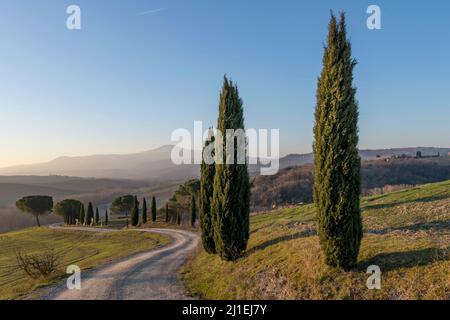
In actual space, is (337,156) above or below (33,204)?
above

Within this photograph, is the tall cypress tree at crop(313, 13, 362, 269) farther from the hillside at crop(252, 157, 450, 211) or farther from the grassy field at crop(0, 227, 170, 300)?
the hillside at crop(252, 157, 450, 211)

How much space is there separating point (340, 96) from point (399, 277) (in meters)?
6.07

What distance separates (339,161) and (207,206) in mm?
10998

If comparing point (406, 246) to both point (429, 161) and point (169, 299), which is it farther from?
point (429, 161)

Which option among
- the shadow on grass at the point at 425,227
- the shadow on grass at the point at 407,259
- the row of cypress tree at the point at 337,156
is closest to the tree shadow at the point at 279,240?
the shadow on grass at the point at 425,227

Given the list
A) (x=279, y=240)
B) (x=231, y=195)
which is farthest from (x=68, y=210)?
(x=279, y=240)

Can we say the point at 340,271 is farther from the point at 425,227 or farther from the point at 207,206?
the point at 207,206

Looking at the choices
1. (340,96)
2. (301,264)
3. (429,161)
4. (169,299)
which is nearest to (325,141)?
(340,96)

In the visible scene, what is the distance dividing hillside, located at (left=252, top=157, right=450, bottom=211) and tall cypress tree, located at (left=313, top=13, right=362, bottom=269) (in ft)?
219

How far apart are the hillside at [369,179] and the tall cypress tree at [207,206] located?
58.0 m

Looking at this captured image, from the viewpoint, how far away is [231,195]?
17938mm

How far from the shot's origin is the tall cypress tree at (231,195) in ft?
58.9

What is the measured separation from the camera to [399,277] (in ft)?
34.1

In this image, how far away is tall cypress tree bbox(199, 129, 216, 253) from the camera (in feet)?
69.4
